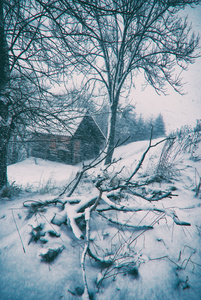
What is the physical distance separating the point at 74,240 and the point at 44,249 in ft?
0.96

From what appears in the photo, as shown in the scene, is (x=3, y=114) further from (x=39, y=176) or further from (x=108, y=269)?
(x=39, y=176)

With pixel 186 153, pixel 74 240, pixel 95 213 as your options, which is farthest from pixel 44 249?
pixel 186 153

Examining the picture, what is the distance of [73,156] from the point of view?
12688 millimetres

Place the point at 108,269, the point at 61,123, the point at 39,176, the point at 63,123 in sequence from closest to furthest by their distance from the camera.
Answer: the point at 108,269, the point at 63,123, the point at 61,123, the point at 39,176

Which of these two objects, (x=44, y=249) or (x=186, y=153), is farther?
(x=186, y=153)

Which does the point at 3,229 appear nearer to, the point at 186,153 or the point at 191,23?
the point at 186,153

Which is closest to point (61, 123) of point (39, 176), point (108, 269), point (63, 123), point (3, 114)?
point (63, 123)

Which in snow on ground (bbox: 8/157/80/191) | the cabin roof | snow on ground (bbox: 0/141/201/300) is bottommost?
snow on ground (bbox: 8/157/80/191)

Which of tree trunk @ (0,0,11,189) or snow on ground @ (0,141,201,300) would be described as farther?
tree trunk @ (0,0,11,189)

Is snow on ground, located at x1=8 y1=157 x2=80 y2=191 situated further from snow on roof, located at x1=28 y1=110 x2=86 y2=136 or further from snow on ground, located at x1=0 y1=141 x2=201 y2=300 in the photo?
snow on ground, located at x1=0 y1=141 x2=201 y2=300

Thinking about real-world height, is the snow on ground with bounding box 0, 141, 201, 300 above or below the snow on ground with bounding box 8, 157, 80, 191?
above

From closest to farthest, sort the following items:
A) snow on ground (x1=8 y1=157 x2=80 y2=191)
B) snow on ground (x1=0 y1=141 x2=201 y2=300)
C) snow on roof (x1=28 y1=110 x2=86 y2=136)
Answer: snow on ground (x1=0 y1=141 x2=201 y2=300) → snow on roof (x1=28 y1=110 x2=86 y2=136) → snow on ground (x1=8 y1=157 x2=80 y2=191)

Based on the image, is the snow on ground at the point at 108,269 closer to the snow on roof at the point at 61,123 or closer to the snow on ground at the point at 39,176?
the snow on roof at the point at 61,123

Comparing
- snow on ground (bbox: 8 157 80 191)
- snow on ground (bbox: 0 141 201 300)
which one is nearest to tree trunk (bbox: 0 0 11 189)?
snow on ground (bbox: 8 157 80 191)
